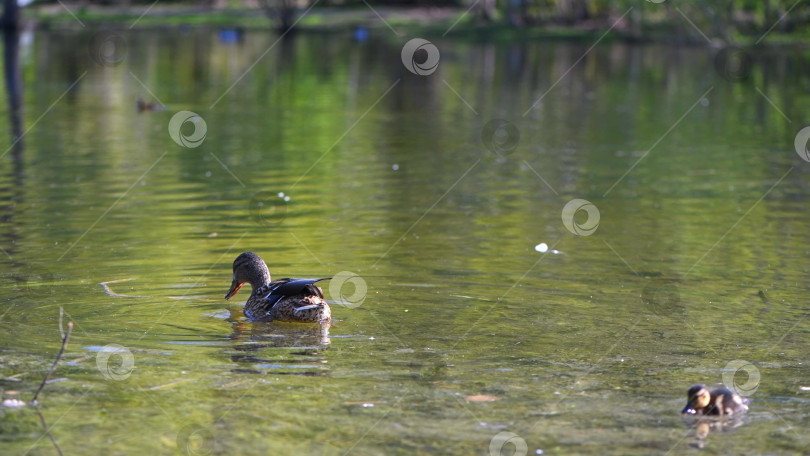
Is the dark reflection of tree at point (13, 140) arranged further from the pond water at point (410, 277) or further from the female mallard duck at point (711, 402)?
the female mallard duck at point (711, 402)

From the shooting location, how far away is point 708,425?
689 centimetres

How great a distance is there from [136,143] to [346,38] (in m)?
36.1

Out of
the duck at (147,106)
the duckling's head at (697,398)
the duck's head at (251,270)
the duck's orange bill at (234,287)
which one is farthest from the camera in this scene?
the duck at (147,106)

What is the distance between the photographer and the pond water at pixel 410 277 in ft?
23.1

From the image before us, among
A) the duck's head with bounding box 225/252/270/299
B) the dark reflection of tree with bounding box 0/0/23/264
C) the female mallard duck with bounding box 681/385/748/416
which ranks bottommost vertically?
the female mallard duck with bounding box 681/385/748/416

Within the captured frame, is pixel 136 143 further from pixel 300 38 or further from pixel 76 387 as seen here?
pixel 300 38

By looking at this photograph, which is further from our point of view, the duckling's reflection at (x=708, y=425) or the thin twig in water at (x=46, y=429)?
the duckling's reflection at (x=708, y=425)

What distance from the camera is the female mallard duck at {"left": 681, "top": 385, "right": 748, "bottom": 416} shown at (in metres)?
6.99

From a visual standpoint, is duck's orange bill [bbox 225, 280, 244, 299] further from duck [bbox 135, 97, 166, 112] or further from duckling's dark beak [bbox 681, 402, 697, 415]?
duck [bbox 135, 97, 166, 112]

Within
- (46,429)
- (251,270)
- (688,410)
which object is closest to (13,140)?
(251,270)

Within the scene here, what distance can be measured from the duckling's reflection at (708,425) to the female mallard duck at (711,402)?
0.05 meters

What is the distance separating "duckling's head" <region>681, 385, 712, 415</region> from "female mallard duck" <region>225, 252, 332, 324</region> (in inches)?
116

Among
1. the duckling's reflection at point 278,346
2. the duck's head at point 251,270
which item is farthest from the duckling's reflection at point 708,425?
the duck's head at point 251,270

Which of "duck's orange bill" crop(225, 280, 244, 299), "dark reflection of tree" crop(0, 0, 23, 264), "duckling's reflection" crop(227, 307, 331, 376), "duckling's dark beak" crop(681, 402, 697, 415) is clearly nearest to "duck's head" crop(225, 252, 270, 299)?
"duck's orange bill" crop(225, 280, 244, 299)
